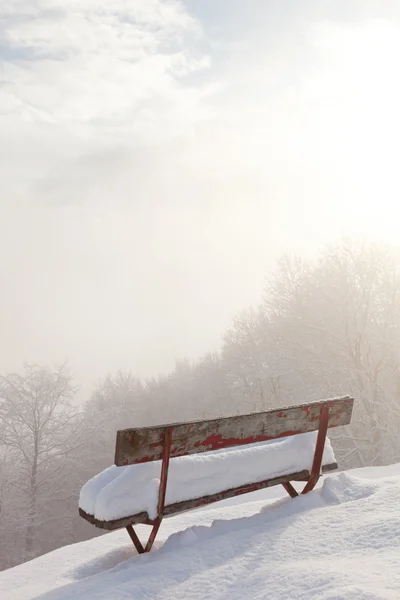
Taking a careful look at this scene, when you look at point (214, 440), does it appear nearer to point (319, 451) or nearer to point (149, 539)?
point (149, 539)

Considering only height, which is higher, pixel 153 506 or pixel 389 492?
pixel 153 506

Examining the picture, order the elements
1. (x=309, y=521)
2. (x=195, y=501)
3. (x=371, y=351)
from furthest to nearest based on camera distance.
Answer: (x=371, y=351)
(x=195, y=501)
(x=309, y=521)

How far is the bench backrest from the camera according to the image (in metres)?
4.02

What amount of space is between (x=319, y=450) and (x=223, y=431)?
4.41 ft

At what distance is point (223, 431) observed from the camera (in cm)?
452

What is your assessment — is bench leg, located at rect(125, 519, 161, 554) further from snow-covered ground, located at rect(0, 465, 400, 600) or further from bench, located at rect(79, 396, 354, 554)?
snow-covered ground, located at rect(0, 465, 400, 600)

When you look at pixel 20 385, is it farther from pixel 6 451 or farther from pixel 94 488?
pixel 94 488

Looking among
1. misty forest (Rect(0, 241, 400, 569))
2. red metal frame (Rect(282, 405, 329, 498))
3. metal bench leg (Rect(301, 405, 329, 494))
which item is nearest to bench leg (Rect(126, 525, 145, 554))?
red metal frame (Rect(282, 405, 329, 498))

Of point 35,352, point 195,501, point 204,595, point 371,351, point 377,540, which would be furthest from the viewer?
point 35,352

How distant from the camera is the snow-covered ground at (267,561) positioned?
9.52 feet

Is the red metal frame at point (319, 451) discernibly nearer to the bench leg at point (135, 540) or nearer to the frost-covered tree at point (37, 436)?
the bench leg at point (135, 540)

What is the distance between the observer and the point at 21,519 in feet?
78.5

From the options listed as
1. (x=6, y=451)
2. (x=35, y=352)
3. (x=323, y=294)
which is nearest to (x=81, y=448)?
(x=6, y=451)

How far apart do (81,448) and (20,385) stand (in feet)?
16.1
